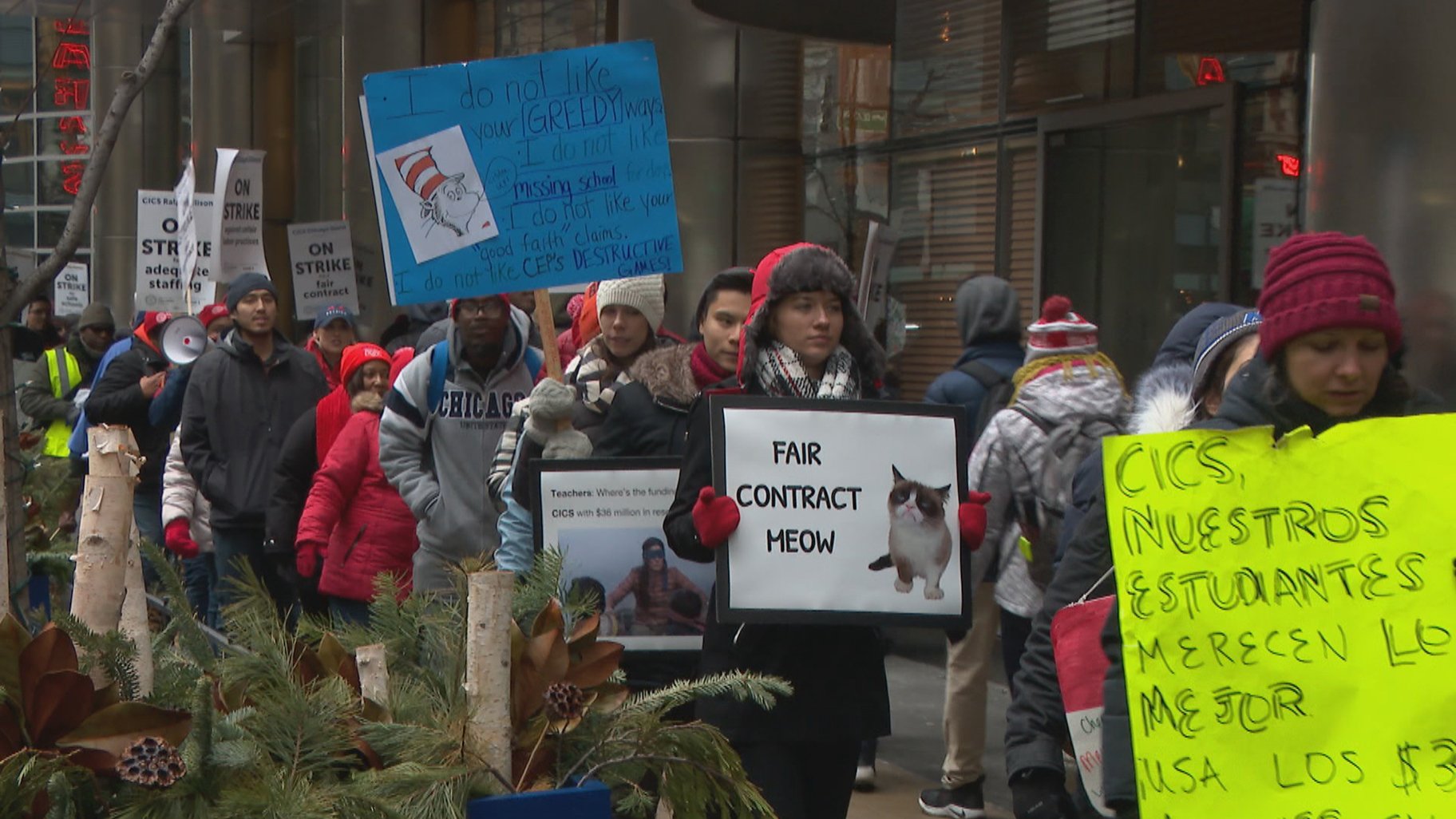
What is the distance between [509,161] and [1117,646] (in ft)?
11.1

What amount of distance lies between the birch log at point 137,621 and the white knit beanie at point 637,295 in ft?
9.45

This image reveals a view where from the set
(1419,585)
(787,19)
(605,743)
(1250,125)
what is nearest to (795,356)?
(605,743)

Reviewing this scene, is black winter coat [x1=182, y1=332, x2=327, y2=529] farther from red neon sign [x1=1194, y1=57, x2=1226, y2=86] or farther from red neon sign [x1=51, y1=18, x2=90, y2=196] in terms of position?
red neon sign [x1=51, y1=18, x2=90, y2=196]

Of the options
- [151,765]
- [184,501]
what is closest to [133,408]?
[184,501]

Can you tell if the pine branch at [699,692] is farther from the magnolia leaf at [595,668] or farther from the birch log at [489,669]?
the birch log at [489,669]

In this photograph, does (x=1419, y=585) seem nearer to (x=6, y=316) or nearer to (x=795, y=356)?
(x=795, y=356)

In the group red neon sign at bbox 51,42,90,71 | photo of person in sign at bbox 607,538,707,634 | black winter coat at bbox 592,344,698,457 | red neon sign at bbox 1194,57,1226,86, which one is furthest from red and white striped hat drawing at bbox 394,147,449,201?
red neon sign at bbox 51,42,90,71

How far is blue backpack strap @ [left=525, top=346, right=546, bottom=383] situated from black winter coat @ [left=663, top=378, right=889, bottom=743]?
2430 mm

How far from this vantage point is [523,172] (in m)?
5.77

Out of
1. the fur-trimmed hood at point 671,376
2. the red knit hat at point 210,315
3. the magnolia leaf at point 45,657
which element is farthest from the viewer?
the red knit hat at point 210,315

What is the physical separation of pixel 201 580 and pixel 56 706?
706cm

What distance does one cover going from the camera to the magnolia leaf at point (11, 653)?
9.60ft

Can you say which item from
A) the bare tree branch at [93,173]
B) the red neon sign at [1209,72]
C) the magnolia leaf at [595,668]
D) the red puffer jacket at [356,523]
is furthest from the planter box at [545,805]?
the red neon sign at [1209,72]

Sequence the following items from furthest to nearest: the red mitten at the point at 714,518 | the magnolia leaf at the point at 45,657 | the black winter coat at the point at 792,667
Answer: the black winter coat at the point at 792,667
the red mitten at the point at 714,518
the magnolia leaf at the point at 45,657
